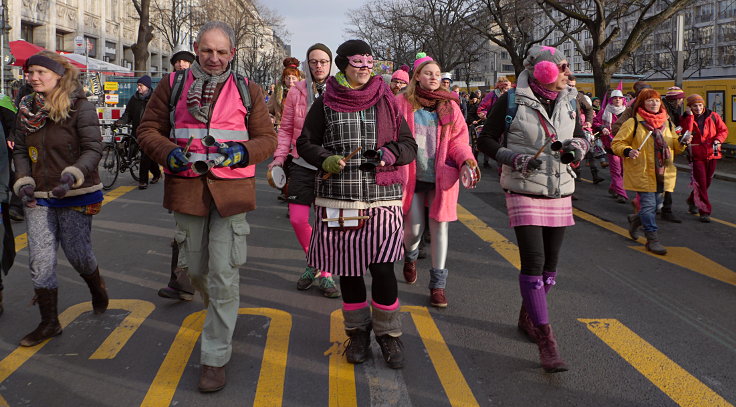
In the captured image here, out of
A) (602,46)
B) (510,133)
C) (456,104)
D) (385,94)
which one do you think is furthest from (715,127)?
(602,46)

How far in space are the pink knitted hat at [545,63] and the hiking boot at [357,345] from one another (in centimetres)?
171

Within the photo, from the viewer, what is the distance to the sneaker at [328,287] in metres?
4.93

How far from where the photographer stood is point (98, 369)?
3539mm

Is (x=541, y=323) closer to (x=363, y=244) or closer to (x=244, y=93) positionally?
(x=363, y=244)

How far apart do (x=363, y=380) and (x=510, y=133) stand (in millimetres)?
1639

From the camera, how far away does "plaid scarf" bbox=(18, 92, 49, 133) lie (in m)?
3.90

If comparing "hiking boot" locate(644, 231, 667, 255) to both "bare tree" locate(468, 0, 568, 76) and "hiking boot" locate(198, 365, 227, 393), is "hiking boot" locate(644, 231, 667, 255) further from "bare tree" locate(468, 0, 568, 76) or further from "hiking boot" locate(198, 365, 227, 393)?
"bare tree" locate(468, 0, 568, 76)

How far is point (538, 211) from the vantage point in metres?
3.68

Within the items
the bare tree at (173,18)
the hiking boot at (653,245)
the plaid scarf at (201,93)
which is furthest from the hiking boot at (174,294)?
the bare tree at (173,18)

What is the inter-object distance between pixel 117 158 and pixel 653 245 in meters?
8.52

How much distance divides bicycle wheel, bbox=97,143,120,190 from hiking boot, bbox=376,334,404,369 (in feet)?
27.9

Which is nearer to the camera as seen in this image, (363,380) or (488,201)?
(363,380)

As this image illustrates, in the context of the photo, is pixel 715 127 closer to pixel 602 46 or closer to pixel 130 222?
pixel 130 222

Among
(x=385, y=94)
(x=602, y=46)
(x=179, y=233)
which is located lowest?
(x=179, y=233)
